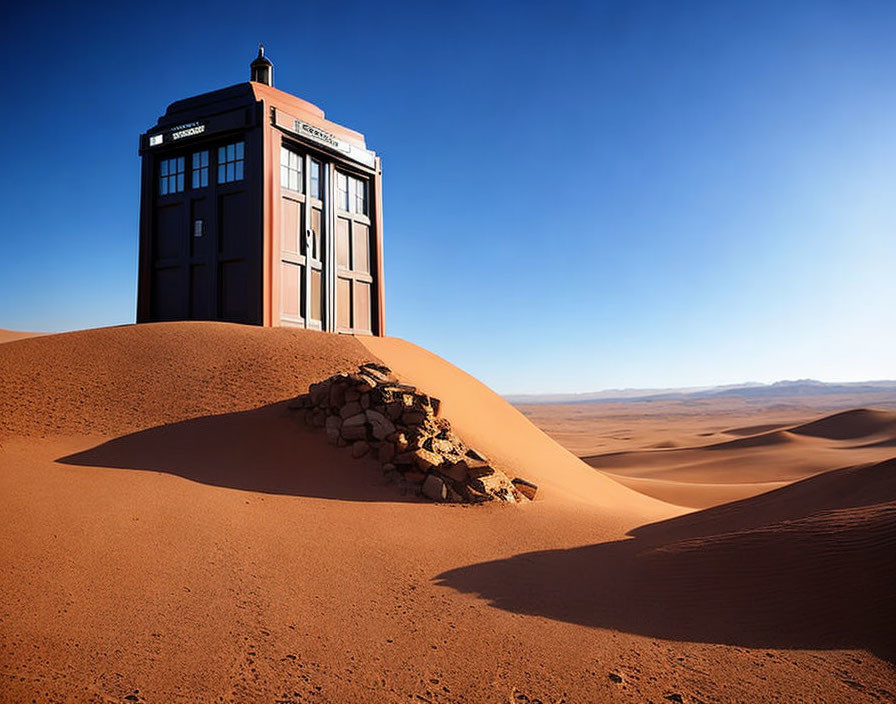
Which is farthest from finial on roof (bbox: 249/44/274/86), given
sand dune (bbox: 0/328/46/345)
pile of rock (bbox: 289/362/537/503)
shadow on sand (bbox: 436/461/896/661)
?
A: sand dune (bbox: 0/328/46/345)

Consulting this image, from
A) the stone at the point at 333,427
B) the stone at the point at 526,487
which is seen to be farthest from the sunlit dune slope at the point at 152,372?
the stone at the point at 526,487

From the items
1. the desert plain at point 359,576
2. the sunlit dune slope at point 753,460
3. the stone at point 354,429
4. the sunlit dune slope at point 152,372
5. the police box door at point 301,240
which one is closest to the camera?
the desert plain at point 359,576

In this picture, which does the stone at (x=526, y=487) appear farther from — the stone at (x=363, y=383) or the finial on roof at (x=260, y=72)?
the finial on roof at (x=260, y=72)

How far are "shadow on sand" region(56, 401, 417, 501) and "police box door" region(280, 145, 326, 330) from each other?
5.22m

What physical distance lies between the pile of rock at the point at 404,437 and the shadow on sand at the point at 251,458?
255 mm

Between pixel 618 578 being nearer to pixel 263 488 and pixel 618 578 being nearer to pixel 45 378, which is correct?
pixel 263 488

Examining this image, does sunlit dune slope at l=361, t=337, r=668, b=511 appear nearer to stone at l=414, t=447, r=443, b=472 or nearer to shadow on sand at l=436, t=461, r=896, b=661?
stone at l=414, t=447, r=443, b=472

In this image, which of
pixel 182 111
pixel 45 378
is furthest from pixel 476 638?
pixel 182 111

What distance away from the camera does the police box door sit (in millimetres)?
13852

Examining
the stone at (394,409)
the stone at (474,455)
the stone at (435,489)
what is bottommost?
the stone at (435,489)

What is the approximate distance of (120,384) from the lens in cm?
1009

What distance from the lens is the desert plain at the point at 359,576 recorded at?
377 centimetres

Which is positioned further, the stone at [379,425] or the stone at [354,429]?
the stone at [354,429]

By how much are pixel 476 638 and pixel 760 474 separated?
76.3 feet
